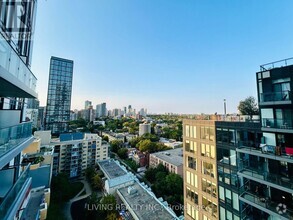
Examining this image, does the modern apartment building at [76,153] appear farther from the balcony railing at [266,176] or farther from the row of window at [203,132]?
the balcony railing at [266,176]

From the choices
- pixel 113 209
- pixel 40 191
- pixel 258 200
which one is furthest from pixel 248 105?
pixel 40 191

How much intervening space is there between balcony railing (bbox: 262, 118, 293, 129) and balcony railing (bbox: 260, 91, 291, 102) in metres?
1.11

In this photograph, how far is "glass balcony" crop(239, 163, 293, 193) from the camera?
7090mm

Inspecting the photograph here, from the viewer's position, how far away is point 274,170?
A: 26.7 feet

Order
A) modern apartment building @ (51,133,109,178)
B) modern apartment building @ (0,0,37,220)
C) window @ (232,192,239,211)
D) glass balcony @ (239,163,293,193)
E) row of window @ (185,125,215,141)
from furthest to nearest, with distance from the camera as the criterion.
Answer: modern apartment building @ (51,133,109,178), row of window @ (185,125,215,141), window @ (232,192,239,211), glass balcony @ (239,163,293,193), modern apartment building @ (0,0,37,220)

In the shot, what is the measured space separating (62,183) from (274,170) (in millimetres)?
32190

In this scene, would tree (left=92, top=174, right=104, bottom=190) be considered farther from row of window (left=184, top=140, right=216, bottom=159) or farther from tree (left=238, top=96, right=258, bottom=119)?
tree (left=238, top=96, right=258, bottom=119)

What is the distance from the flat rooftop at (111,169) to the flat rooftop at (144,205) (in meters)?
6.14

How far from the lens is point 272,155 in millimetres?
7633

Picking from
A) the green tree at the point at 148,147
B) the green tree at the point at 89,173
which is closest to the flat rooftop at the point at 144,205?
the green tree at the point at 89,173

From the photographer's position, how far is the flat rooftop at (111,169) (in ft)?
97.4

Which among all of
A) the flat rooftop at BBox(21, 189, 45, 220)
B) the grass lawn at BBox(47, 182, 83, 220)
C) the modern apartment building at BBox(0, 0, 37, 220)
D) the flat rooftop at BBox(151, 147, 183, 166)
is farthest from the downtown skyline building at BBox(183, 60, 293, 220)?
the flat rooftop at BBox(151, 147, 183, 166)

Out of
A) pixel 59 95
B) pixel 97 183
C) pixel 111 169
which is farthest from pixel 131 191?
pixel 59 95

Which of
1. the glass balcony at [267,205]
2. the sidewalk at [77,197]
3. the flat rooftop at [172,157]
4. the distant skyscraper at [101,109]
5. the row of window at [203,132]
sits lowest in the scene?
the sidewalk at [77,197]
